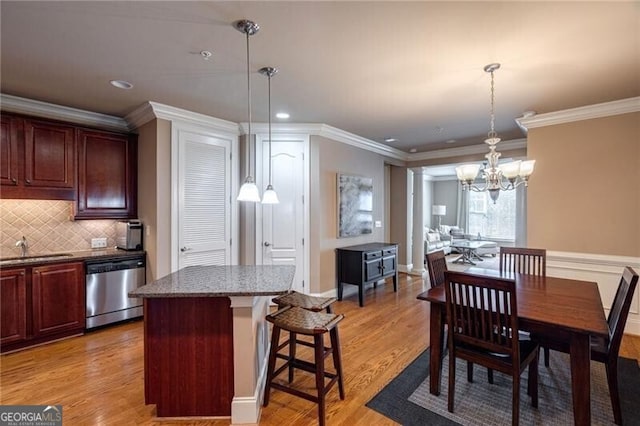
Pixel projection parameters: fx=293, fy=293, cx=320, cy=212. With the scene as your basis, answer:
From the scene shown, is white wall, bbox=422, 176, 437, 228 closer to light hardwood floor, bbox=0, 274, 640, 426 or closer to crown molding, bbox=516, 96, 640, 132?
crown molding, bbox=516, 96, 640, 132

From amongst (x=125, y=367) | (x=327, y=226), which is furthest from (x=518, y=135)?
(x=125, y=367)

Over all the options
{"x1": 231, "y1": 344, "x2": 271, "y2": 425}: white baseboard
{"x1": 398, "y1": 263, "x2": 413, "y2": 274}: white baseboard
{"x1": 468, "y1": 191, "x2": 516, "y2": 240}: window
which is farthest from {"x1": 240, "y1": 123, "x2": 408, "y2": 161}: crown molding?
{"x1": 468, "y1": 191, "x2": 516, "y2": 240}: window

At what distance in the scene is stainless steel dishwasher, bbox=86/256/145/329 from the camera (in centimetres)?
326

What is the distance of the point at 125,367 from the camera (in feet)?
8.50

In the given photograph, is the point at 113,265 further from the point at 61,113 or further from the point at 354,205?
the point at 354,205

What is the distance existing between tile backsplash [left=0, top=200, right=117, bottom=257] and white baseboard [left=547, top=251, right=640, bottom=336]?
5790mm

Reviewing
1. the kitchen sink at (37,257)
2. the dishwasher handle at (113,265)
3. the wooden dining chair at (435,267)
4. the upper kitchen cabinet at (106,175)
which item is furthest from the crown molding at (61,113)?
the wooden dining chair at (435,267)

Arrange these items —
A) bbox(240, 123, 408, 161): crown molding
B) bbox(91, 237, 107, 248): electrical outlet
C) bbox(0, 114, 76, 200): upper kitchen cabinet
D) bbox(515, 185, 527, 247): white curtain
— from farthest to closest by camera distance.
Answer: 1. bbox(515, 185, 527, 247): white curtain
2. bbox(240, 123, 408, 161): crown molding
3. bbox(91, 237, 107, 248): electrical outlet
4. bbox(0, 114, 76, 200): upper kitchen cabinet

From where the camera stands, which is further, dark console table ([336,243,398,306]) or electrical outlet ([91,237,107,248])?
dark console table ([336,243,398,306])

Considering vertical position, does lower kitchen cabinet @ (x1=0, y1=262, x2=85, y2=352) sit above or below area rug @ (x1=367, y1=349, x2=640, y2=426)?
above

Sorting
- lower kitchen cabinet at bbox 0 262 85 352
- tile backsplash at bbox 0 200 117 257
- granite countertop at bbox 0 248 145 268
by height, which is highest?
tile backsplash at bbox 0 200 117 257

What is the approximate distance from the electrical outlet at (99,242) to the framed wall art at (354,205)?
3.22 meters

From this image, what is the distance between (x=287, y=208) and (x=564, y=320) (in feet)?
10.5

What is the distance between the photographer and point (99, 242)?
379cm
